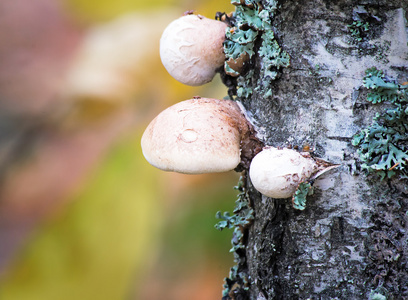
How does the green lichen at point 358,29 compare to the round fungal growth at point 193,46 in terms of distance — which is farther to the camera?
the round fungal growth at point 193,46

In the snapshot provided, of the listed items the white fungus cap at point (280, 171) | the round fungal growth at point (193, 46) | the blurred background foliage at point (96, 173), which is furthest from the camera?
the blurred background foliage at point (96, 173)

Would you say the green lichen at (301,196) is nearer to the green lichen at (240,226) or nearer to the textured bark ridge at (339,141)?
the textured bark ridge at (339,141)

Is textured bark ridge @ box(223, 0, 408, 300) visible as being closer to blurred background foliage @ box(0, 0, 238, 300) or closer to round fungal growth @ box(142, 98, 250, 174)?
round fungal growth @ box(142, 98, 250, 174)

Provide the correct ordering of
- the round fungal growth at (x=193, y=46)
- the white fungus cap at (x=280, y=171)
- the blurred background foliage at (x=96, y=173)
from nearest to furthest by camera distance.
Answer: the white fungus cap at (x=280, y=171), the round fungal growth at (x=193, y=46), the blurred background foliage at (x=96, y=173)

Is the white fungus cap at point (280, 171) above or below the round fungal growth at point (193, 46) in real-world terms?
below

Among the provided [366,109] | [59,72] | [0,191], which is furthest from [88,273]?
[366,109]

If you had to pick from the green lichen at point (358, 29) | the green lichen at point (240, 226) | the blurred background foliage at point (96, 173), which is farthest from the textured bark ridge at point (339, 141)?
the blurred background foliage at point (96, 173)

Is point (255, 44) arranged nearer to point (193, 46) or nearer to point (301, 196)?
point (193, 46)

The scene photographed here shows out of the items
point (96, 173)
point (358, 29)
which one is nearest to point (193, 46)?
point (358, 29)
